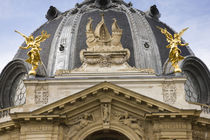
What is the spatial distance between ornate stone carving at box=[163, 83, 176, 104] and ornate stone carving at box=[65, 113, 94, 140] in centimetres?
521

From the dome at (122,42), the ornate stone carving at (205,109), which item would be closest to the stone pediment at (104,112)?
the ornate stone carving at (205,109)

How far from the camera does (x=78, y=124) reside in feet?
95.9

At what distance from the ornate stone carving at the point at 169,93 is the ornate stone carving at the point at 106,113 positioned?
388 centimetres

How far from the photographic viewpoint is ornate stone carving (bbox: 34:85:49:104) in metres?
30.1

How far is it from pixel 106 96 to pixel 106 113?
1108 millimetres

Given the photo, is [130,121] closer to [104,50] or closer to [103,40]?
[104,50]

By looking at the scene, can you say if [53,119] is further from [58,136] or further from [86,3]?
[86,3]

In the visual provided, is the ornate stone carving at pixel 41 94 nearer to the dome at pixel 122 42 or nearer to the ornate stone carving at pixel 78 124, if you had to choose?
the ornate stone carving at pixel 78 124

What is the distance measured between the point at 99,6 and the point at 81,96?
16113 millimetres

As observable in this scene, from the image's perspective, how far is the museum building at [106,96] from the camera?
28469 mm

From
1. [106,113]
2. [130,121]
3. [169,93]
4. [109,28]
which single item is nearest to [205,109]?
[169,93]

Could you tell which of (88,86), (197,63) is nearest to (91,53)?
(88,86)

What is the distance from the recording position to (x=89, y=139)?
98.8 feet

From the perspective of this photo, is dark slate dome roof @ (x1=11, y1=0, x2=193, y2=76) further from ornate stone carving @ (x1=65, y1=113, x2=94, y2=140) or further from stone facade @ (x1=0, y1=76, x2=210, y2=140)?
ornate stone carving @ (x1=65, y1=113, x2=94, y2=140)
